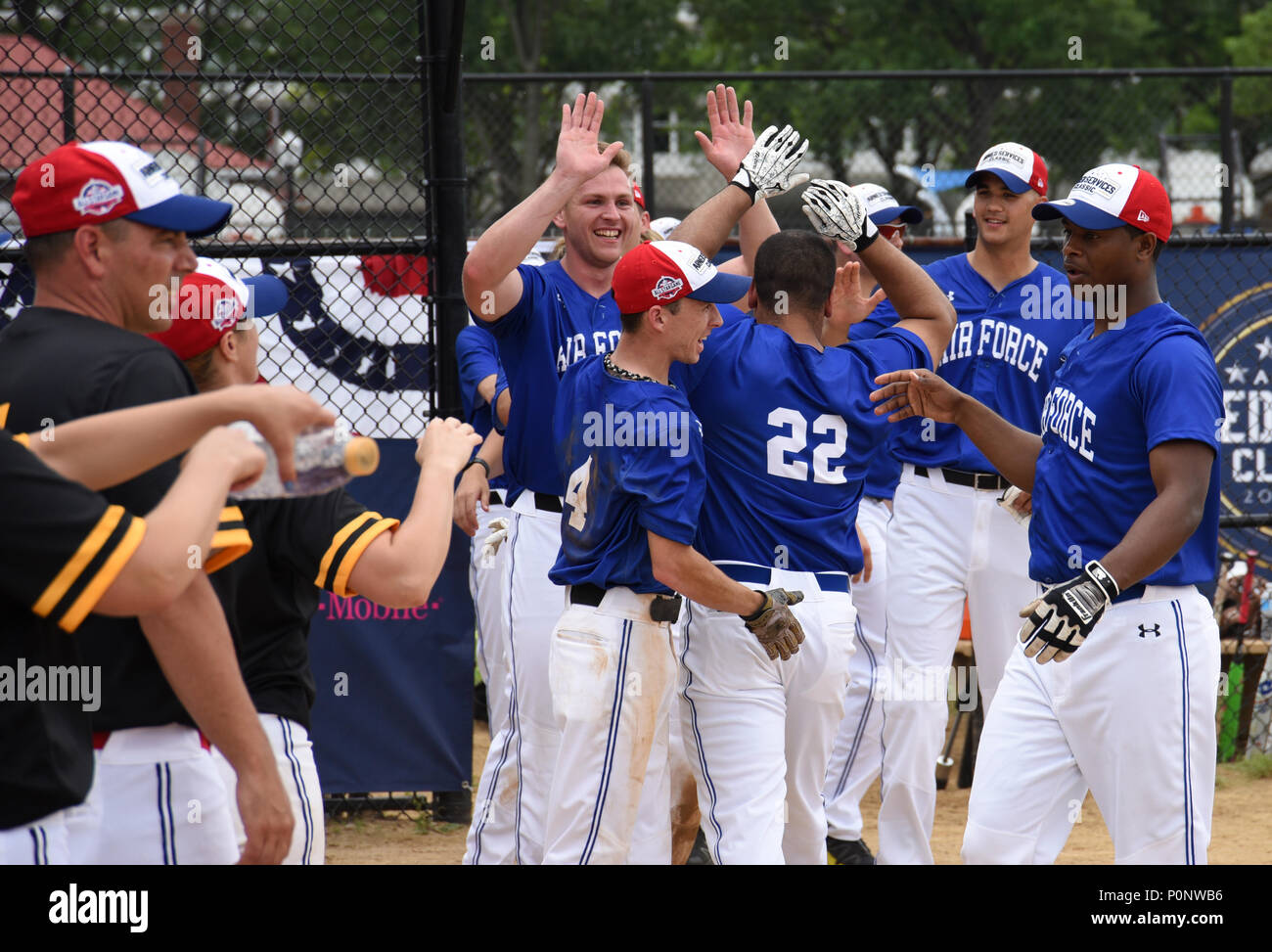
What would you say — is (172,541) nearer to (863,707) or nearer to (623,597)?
(623,597)

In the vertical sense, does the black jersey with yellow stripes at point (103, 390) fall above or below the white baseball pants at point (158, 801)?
above

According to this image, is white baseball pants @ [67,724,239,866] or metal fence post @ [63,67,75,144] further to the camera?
metal fence post @ [63,67,75,144]

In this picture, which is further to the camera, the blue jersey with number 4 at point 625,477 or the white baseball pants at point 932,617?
the white baseball pants at point 932,617

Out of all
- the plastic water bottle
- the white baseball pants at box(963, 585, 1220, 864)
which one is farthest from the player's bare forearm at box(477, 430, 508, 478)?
the plastic water bottle

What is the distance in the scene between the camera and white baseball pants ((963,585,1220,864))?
3.42 meters

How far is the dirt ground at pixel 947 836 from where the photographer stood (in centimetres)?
542

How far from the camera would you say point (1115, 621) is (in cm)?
346

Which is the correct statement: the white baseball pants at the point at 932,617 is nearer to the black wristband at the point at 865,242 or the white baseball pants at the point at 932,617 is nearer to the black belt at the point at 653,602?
the black wristband at the point at 865,242

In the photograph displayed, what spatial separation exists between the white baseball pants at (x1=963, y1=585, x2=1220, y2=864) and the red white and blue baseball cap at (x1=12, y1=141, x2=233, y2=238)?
235 cm

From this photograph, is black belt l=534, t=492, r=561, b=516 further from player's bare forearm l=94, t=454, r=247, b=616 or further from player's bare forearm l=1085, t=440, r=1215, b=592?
player's bare forearm l=94, t=454, r=247, b=616

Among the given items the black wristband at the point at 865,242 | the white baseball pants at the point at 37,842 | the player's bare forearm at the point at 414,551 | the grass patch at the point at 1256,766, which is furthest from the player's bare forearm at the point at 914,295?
the grass patch at the point at 1256,766

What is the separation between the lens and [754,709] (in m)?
3.74

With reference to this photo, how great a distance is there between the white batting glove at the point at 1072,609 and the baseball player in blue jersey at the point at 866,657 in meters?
1.90

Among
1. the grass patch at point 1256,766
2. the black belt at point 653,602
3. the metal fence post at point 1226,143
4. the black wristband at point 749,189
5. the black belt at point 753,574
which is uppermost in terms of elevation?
the metal fence post at point 1226,143
